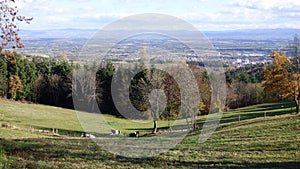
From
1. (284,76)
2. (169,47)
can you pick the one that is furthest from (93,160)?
(284,76)

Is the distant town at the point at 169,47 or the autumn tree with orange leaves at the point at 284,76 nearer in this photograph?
the autumn tree with orange leaves at the point at 284,76

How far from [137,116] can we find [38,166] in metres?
25.0

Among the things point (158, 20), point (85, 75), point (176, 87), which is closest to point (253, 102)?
point (85, 75)

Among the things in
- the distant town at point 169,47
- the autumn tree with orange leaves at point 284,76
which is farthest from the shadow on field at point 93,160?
the autumn tree with orange leaves at point 284,76

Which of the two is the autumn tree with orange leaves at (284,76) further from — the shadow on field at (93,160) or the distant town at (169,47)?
the shadow on field at (93,160)

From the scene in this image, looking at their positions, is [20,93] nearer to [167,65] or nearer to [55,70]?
[55,70]

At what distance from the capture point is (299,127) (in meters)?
23.4

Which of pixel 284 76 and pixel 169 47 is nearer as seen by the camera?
pixel 169 47

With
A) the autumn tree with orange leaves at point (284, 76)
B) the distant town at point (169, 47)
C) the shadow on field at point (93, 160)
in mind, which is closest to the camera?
the shadow on field at point (93, 160)

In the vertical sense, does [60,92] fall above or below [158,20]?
below

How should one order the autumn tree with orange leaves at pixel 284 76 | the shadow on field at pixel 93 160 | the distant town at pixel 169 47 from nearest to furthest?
the shadow on field at pixel 93 160, the autumn tree with orange leaves at pixel 284 76, the distant town at pixel 169 47

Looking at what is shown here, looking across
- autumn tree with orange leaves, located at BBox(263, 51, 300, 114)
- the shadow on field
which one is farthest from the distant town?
the shadow on field

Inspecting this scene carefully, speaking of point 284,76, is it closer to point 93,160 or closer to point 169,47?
point 169,47

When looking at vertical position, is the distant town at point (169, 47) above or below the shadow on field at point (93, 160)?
above
